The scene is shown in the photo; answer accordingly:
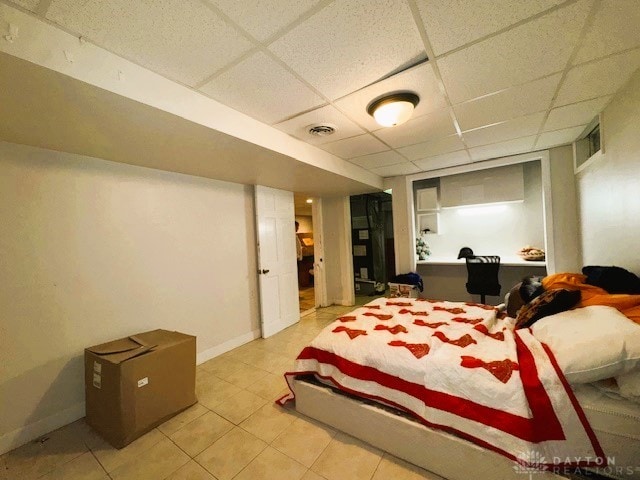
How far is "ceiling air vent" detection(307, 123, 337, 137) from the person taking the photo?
2.20m

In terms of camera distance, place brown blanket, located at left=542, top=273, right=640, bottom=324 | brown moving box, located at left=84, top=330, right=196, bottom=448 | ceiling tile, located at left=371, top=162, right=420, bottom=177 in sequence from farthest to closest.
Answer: ceiling tile, located at left=371, top=162, right=420, bottom=177, brown moving box, located at left=84, top=330, right=196, bottom=448, brown blanket, located at left=542, top=273, right=640, bottom=324

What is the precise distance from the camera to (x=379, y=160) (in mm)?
3383

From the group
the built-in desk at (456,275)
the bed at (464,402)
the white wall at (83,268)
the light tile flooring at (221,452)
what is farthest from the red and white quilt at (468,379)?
the built-in desk at (456,275)

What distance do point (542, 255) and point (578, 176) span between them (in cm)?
126

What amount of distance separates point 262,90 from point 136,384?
2.20 metres

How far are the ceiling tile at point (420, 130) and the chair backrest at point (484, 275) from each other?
82.4 inches

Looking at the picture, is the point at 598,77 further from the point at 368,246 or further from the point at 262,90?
the point at 368,246

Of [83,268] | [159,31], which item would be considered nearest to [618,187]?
[159,31]

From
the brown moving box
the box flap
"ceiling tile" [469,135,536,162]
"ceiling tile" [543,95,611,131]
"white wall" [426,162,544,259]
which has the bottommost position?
the brown moving box

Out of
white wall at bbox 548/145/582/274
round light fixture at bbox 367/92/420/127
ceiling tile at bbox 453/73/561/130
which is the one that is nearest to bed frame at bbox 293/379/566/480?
round light fixture at bbox 367/92/420/127

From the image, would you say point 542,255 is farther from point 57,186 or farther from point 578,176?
point 57,186

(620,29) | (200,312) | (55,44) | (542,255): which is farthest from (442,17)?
(542,255)

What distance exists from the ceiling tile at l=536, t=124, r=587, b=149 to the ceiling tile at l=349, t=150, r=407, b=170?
154 centimetres

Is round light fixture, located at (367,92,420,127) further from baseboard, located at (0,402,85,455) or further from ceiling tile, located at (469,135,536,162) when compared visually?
baseboard, located at (0,402,85,455)
